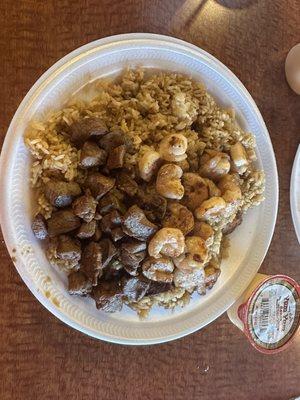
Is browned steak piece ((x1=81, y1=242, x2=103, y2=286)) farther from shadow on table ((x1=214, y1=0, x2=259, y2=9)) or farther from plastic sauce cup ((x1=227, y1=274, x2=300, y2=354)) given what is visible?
shadow on table ((x1=214, y1=0, x2=259, y2=9))

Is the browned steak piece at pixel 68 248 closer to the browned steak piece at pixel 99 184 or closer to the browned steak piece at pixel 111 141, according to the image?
the browned steak piece at pixel 99 184

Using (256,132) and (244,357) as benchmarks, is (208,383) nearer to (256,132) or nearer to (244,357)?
(244,357)

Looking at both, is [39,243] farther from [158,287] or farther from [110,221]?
[158,287]

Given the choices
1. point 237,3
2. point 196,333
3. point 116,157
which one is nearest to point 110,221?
point 116,157

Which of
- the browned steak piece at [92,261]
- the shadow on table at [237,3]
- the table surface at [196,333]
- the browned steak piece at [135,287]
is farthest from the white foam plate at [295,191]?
the browned steak piece at [92,261]

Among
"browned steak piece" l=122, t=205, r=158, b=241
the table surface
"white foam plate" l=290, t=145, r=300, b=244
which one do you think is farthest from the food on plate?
"white foam plate" l=290, t=145, r=300, b=244
